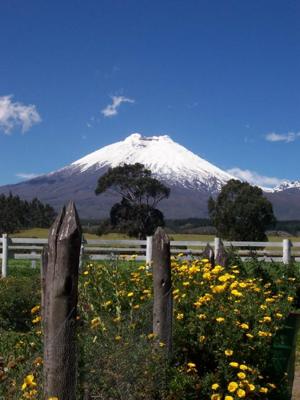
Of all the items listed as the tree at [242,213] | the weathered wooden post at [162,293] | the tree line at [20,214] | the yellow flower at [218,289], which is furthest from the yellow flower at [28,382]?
the tree line at [20,214]

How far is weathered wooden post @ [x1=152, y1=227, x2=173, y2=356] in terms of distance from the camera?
203 inches

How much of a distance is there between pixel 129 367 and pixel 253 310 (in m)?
1.91

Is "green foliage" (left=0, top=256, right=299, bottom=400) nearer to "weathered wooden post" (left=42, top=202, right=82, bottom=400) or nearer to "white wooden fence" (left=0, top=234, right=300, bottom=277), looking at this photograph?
"weathered wooden post" (left=42, top=202, right=82, bottom=400)

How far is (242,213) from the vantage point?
207 ft

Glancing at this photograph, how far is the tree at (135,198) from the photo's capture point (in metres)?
66.8

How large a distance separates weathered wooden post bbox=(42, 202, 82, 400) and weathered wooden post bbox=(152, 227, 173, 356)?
144 cm

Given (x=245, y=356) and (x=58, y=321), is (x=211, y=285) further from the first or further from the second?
(x=58, y=321)

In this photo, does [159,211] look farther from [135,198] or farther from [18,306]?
[18,306]

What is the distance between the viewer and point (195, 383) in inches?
199

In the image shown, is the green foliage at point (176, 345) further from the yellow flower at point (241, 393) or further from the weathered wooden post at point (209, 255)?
the weathered wooden post at point (209, 255)

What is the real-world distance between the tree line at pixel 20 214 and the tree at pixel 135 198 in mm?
26026

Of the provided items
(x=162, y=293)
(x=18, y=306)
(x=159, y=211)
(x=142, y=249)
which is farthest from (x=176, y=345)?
(x=159, y=211)

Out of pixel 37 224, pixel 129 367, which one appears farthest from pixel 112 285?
pixel 37 224

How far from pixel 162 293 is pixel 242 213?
58.4m
